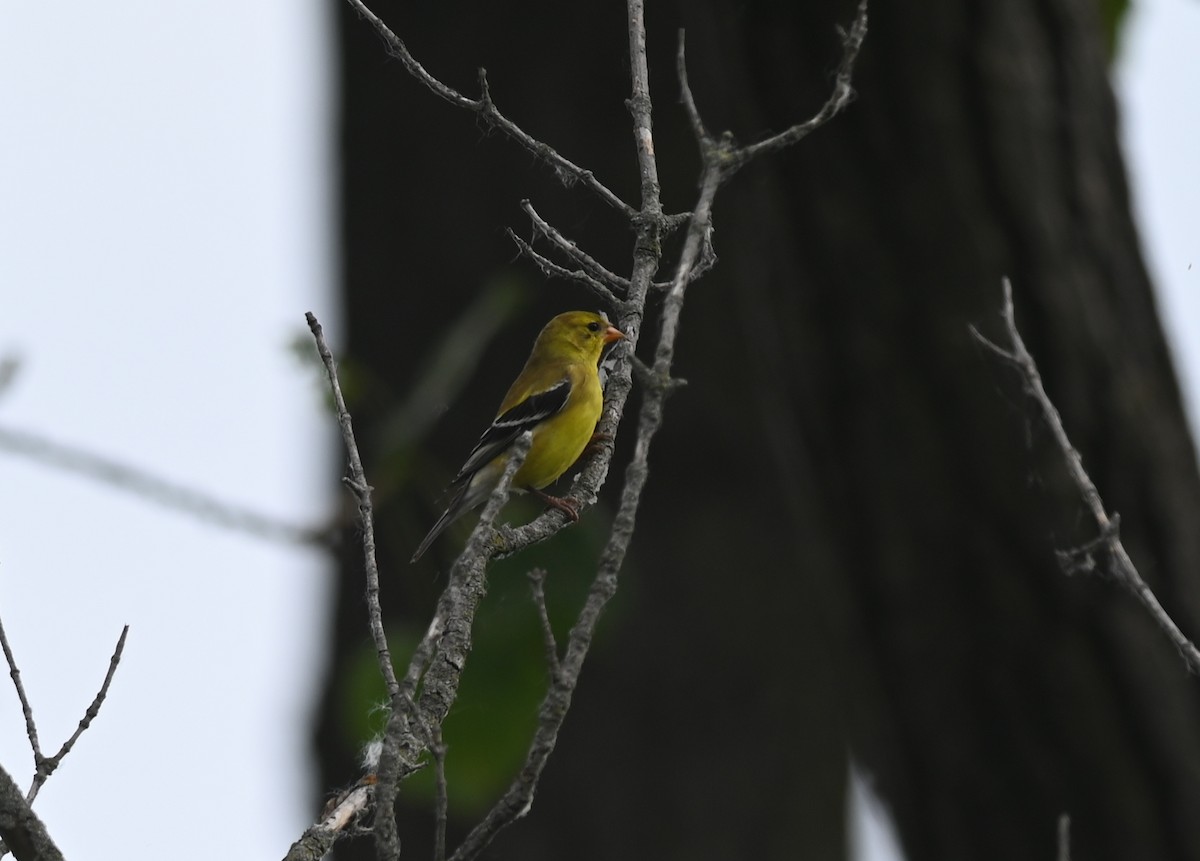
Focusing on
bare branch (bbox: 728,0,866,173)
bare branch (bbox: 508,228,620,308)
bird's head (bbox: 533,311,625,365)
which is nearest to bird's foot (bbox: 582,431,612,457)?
bird's head (bbox: 533,311,625,365)

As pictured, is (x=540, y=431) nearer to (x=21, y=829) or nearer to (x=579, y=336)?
(x=579, y=336)

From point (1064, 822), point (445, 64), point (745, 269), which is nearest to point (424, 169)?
point (445, 64)

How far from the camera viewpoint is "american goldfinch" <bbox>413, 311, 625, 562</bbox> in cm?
502

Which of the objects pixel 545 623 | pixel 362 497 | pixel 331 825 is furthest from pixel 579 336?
pixel 545 623

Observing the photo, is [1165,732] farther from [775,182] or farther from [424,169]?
[424,169]

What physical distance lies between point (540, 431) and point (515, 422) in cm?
10

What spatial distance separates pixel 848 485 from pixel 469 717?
147cm

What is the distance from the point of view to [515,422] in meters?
5.13

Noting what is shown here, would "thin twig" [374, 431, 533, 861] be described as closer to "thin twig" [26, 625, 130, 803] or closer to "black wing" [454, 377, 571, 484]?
"thin twig" [26, 625, 130, 803]

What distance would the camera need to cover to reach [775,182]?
4.93 metres

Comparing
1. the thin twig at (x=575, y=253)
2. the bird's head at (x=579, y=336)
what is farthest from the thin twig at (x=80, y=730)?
A: the bird's head at (x=579, y=336)

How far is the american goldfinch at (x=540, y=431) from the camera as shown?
502cm

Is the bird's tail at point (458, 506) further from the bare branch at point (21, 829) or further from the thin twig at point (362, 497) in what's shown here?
the bare branch at point (21, 829)

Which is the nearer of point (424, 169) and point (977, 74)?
point (977, 74)
